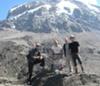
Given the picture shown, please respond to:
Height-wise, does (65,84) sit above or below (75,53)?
below

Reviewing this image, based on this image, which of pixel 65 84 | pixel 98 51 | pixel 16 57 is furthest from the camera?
pixel 98 51

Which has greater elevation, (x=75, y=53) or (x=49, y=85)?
(x=75, y=53)

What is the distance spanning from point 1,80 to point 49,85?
3.35 metres

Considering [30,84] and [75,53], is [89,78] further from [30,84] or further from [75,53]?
[30,84]

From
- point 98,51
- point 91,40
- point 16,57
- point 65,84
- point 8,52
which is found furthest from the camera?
point 91,40

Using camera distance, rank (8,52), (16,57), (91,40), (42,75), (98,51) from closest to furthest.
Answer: (42,75) < (16,57) < (8,52) < (98,51) < (91,40)

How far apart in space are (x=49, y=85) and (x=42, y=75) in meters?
2.28

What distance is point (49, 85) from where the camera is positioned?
2136 cm

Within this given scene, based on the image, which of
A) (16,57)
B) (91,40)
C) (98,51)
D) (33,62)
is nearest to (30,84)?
(33,62)

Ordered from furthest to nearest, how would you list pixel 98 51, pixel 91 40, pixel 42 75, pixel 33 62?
1. pixel 91 40
2. pixel 98 51
3. pixel 42 75
4. pixel 33 62

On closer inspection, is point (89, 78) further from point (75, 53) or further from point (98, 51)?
point (98, 51)

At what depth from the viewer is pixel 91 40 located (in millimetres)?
121625

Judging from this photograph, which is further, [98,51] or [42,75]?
[98,51]

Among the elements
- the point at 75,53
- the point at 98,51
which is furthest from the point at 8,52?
the point at 98,51
